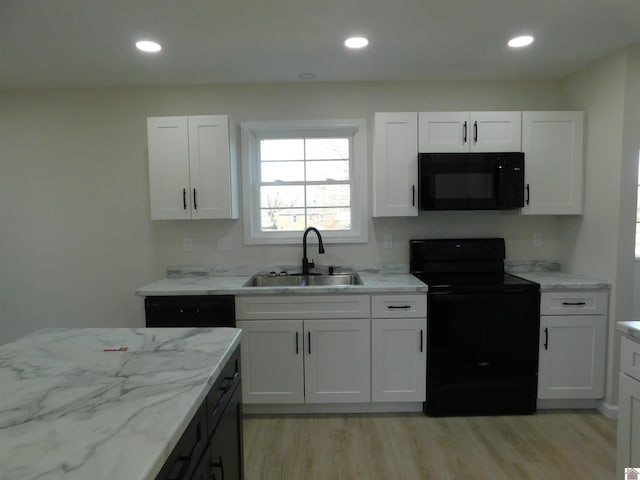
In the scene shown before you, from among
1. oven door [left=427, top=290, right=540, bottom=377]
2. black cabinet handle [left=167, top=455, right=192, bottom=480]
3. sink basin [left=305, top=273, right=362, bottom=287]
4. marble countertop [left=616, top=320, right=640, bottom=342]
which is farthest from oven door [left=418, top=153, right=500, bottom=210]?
black cabinet handle [left=167, top=455, right=192, bottom=480]

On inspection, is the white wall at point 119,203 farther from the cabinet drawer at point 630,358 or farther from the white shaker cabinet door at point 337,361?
the cabinet drawer at point 630,358

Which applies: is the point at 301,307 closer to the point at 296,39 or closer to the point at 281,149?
the point at 281,149

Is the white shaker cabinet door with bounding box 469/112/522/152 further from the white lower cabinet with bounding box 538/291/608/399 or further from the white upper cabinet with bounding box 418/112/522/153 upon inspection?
the white lower cabinet with bounding box 538/291/608/399

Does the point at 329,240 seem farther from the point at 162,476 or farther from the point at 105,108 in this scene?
the point at 162,476

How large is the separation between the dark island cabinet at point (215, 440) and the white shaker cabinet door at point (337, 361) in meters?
1.00

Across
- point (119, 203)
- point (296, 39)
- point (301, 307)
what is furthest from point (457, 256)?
point (119, 203)

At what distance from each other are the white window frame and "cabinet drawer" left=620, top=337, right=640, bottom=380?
5.96 feet

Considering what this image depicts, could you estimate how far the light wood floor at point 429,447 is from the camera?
2039 mm

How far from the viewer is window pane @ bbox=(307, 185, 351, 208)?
3201 millimetres

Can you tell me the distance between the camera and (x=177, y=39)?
7.37ft

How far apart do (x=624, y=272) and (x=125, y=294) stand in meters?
3.74

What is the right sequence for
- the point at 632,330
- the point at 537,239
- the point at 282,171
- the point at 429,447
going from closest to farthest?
1. the point at 632,330
2. the point at 429,447
3. the point at 537,239
4. the point at 282,171

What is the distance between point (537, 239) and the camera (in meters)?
3.09

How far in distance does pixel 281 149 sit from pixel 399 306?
1.63m
